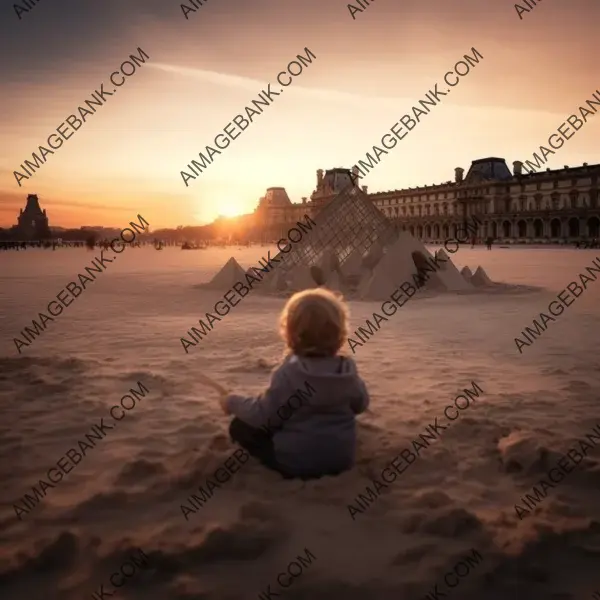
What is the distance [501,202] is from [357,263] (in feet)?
237

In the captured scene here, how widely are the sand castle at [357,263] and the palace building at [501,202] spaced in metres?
37.2

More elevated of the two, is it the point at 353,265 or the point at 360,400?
the point at 360,400

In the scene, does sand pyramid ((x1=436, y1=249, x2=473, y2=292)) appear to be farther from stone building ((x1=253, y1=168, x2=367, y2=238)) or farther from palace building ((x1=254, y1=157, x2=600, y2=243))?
stone building ((x1=253, y1=168, x2=367, y2=238))

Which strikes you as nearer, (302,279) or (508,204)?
(302,279)

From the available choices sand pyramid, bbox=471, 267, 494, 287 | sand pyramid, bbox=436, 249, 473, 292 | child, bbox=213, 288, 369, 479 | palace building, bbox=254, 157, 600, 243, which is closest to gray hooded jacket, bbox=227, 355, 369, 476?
child, bbox=213, 288, 369, 479

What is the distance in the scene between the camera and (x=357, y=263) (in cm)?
1794

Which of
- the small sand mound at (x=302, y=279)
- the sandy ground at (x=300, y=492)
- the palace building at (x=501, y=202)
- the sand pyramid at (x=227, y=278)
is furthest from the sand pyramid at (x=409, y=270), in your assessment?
the palace building at (x=501, y=202)

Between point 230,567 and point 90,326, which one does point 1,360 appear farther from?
point 230,567

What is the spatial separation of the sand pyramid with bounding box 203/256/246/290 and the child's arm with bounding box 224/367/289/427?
13290 millimetres

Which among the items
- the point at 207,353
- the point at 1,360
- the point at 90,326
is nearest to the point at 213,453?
the point at 207,353

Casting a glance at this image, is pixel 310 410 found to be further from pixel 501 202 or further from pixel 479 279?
pixel 501 202

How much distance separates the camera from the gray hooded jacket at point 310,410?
10.2 feet

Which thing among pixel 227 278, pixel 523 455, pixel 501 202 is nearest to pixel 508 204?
pixel 501 202

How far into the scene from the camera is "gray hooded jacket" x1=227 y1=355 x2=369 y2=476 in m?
3.09
